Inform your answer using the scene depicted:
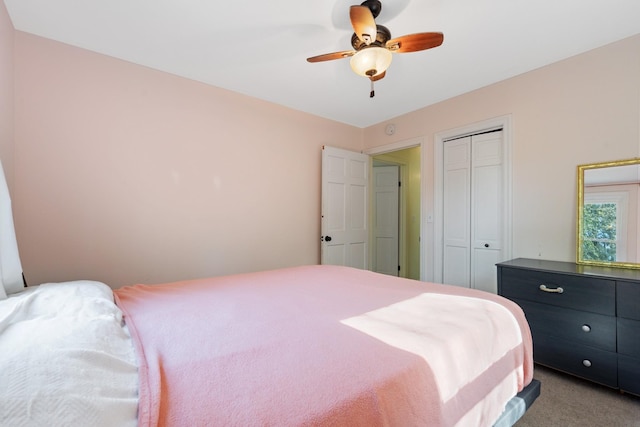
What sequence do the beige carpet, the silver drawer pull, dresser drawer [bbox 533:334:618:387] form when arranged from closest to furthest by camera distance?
the beige carpet, dresser drawer [bbox 533:334:618:387], the silver drawer pull

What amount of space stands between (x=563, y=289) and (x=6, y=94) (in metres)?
4.04

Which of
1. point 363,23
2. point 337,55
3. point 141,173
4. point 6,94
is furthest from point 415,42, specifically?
point 6,94

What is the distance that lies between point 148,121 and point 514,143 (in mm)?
3370

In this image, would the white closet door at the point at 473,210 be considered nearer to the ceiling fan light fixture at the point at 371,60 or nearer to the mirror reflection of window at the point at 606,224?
the mirror reflection of window at the point at 606,224

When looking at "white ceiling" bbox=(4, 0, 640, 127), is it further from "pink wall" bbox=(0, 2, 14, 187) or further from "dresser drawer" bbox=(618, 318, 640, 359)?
"dresser drawer" bbox=(618, 318, 640, 359)

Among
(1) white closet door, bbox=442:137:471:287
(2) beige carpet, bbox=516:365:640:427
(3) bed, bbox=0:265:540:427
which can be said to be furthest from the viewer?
(1) white closet door, bbox=442:137:471:287

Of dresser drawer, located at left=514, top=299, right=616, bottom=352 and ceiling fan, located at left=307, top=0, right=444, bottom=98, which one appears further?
dresser drawer, located at left=514, top=299, right=616, bottom=352

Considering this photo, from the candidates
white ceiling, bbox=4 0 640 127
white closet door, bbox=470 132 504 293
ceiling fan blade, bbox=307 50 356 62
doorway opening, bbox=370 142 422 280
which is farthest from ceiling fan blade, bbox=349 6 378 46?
doorway opening, bbox=370 142 422 280

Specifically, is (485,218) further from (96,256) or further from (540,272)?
(96,256)

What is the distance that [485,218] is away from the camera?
9.54ft

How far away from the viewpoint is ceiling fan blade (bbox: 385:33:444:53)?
1.63 meters

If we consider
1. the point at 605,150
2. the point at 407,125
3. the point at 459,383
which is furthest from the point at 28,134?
the point at 605,150

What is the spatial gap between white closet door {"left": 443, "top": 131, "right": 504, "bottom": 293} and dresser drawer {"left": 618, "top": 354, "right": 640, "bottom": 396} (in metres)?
1.06

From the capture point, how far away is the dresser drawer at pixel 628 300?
5.66ft
